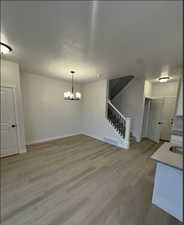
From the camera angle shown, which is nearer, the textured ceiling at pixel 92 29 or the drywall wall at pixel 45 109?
the textured ceiling at pixel 92 29

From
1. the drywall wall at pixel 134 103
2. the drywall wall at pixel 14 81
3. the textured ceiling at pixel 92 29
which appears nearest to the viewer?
the textured ceiling at pixel 92 29

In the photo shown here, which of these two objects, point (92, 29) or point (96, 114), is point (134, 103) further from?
point (92, 29)

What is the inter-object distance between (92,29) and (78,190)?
271 cm

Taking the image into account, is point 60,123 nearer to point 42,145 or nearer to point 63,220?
point 42,145

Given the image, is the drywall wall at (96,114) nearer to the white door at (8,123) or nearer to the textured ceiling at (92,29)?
the textured ceiling at (92,29)

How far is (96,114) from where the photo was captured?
16.1 feet

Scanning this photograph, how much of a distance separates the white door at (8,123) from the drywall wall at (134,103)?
14.4 feet

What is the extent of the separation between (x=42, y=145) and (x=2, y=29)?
346 cm

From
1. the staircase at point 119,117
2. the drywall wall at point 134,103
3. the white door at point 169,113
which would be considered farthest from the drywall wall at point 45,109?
the white door at point 169,113

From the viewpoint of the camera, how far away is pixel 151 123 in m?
3.95

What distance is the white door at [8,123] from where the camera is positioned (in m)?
2.92

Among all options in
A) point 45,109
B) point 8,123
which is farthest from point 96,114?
point 8,123

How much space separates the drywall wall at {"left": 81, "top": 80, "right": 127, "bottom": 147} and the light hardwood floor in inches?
49.0

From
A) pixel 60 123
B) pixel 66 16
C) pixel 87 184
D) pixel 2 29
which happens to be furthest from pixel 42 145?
pixel 66 16
